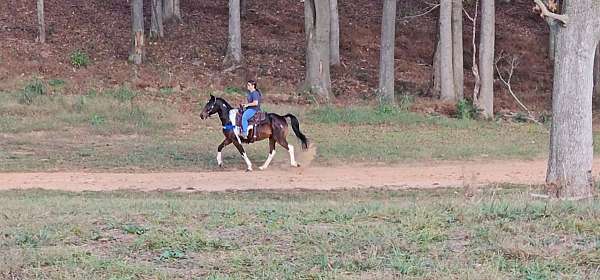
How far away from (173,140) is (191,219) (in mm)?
14061

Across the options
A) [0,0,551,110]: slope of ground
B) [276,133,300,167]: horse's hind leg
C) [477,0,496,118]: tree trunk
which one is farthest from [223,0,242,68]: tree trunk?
[276,133,300,167]: horse's hind leg

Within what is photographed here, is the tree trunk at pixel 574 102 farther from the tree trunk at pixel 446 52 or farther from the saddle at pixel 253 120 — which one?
the tree trunk at pixel 446 52

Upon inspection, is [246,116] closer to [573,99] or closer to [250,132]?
[250,132]

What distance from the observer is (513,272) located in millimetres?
6883

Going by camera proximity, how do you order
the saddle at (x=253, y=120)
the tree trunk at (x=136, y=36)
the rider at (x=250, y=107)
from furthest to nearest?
the tree trunk at (x=136, y=36)
the saddle at (x=253, y=120)
the rider at (x=250, y=107)

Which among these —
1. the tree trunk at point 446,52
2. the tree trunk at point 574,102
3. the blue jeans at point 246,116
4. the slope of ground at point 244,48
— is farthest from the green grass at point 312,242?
the slope of ground at point 244,48

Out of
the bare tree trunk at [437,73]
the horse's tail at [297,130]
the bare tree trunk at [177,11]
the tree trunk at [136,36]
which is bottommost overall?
the horse's tail at [297,130]

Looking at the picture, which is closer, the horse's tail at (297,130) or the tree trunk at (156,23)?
the horse's tail at (297,130)

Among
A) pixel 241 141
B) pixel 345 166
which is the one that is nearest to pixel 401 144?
pixel 345 166

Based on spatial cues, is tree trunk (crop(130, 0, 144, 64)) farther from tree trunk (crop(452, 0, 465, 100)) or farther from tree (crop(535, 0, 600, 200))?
tree (crop(535, 0, 600, 200))

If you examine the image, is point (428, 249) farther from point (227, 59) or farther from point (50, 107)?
point (227, 59)

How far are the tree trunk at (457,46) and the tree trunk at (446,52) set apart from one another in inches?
14.1

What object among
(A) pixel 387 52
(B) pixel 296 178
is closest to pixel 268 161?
(B) pixel 296 178

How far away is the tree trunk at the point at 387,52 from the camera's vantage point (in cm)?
2906
